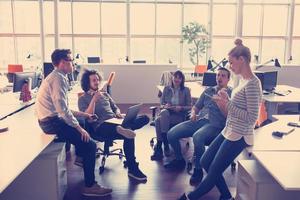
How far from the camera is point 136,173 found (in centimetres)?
401

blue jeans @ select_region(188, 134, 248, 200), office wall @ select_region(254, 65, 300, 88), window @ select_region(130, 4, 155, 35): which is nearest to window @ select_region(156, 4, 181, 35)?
window @ select_region(130, 4, 155, 35)

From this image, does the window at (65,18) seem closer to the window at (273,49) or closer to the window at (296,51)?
the window at (273,49)

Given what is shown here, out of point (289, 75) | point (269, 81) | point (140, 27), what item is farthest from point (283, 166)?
point (140, 27)

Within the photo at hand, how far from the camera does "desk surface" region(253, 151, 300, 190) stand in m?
2.11

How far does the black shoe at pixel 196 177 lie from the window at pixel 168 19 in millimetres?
6883

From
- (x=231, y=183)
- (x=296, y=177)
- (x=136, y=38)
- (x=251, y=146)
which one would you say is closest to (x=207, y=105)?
(x=231, y=183)

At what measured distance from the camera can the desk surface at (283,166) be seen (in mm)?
2109

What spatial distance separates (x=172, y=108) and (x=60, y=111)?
1.85 m

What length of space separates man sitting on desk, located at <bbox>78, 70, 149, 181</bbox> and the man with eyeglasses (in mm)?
420

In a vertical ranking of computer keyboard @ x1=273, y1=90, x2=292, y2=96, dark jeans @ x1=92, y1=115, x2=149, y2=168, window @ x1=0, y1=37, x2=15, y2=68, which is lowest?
dark jeans @ x1=92, y1=115, x2=149, y2=168

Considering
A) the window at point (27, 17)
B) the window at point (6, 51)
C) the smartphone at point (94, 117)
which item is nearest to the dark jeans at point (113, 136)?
the smartphone at point (94, 117)

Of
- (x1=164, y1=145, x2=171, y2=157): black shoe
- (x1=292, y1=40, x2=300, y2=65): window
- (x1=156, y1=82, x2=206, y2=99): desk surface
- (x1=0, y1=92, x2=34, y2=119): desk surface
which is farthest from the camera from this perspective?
(x1=292, y1=40, x2=300, y2=65): window

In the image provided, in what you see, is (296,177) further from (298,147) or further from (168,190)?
(168,190)

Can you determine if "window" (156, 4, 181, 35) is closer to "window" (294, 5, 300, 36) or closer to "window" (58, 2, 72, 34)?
"window" (58, 2, 72, 34)
